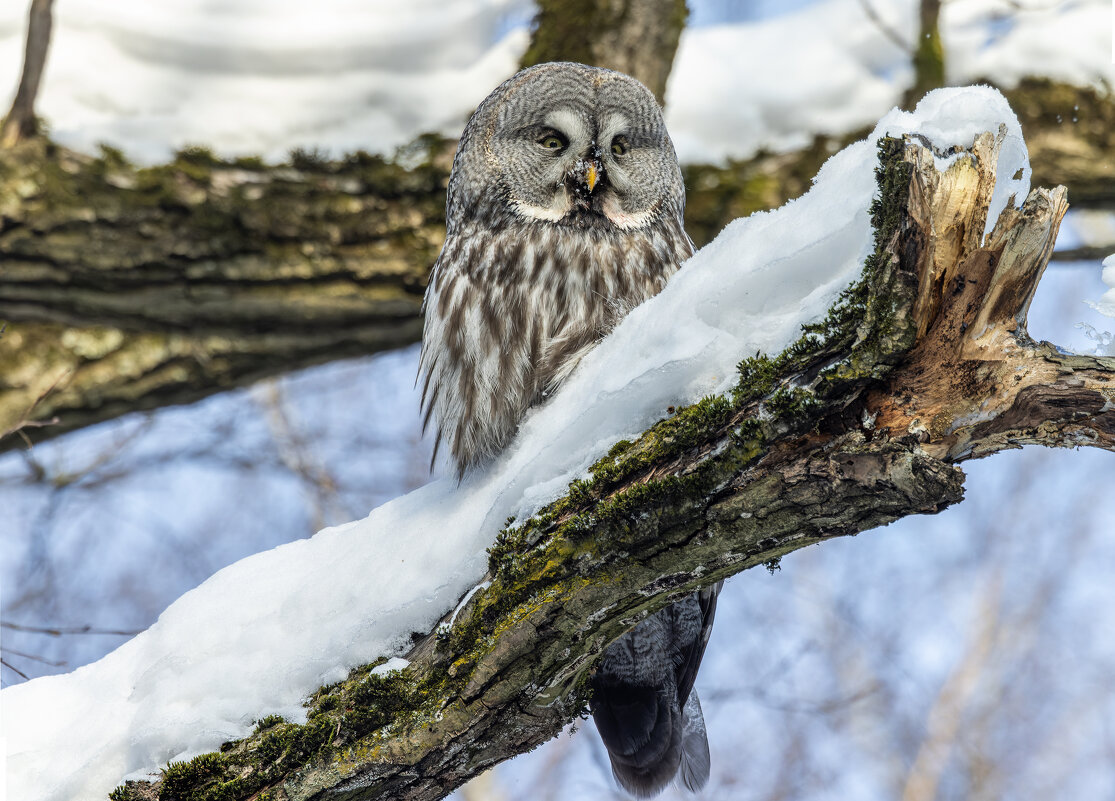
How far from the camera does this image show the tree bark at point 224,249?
3.38m

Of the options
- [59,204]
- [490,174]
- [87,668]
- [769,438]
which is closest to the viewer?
[769,438]

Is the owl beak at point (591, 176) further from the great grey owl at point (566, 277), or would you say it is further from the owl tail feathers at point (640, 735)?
the owl tail feathers at point (640, 735)

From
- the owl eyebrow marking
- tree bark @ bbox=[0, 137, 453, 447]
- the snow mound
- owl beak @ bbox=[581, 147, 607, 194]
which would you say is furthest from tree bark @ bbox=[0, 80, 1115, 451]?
the snow mound

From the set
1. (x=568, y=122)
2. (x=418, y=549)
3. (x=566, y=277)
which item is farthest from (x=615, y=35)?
(x=418, y=549)

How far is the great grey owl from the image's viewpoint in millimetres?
2414

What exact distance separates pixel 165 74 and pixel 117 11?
0.34 metres

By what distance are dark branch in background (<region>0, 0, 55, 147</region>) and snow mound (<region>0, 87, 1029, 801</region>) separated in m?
A: 2.21

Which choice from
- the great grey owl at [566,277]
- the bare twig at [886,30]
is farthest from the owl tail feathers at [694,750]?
the bare twig at [886,30]

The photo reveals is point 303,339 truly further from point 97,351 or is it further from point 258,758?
point 258,758

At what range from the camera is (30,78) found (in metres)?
3.38

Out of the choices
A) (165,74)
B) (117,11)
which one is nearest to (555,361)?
(165,74)

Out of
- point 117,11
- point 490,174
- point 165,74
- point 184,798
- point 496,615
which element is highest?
point 117,11

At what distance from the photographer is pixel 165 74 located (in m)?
3.56

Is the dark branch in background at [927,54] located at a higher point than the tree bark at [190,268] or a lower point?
higher
